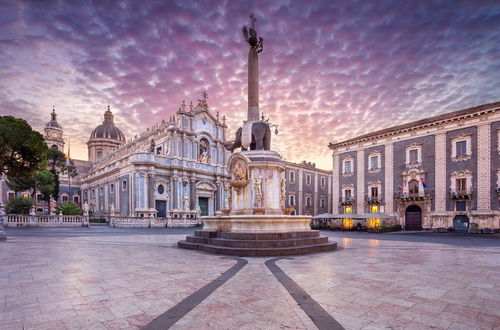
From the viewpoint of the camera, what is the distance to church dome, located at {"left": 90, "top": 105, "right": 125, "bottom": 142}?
79.1 m

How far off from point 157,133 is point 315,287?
46.7m

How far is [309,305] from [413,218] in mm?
34437

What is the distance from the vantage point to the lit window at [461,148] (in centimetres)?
3066

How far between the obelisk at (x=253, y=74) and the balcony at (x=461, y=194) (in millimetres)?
26442

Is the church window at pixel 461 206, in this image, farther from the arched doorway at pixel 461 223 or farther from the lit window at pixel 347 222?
the lit window at pixel 347 222

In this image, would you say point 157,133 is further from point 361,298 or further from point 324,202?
point 361,298

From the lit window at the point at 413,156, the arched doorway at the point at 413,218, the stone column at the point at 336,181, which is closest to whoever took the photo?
the arched doorway at the point at 413,218

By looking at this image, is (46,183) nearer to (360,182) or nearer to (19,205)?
(19,205)

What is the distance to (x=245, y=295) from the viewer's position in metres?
5.75

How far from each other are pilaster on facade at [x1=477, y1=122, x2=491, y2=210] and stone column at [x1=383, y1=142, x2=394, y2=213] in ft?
28.5

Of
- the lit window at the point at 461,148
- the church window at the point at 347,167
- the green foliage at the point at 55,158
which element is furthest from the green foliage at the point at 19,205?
the lit window at the point at 461,148

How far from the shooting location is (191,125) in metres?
47.8

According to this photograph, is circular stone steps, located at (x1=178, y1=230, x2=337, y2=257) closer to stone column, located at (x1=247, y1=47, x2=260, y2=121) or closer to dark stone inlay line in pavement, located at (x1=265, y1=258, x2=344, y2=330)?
dark stone inlay line in pavement, located at (x1=265, y1=258, x2=344, y2=330)

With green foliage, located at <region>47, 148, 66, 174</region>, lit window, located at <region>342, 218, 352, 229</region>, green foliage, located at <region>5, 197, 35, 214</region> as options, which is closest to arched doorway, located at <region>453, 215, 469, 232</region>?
lit window, located at <region>342, 218, 352, 229</region>
